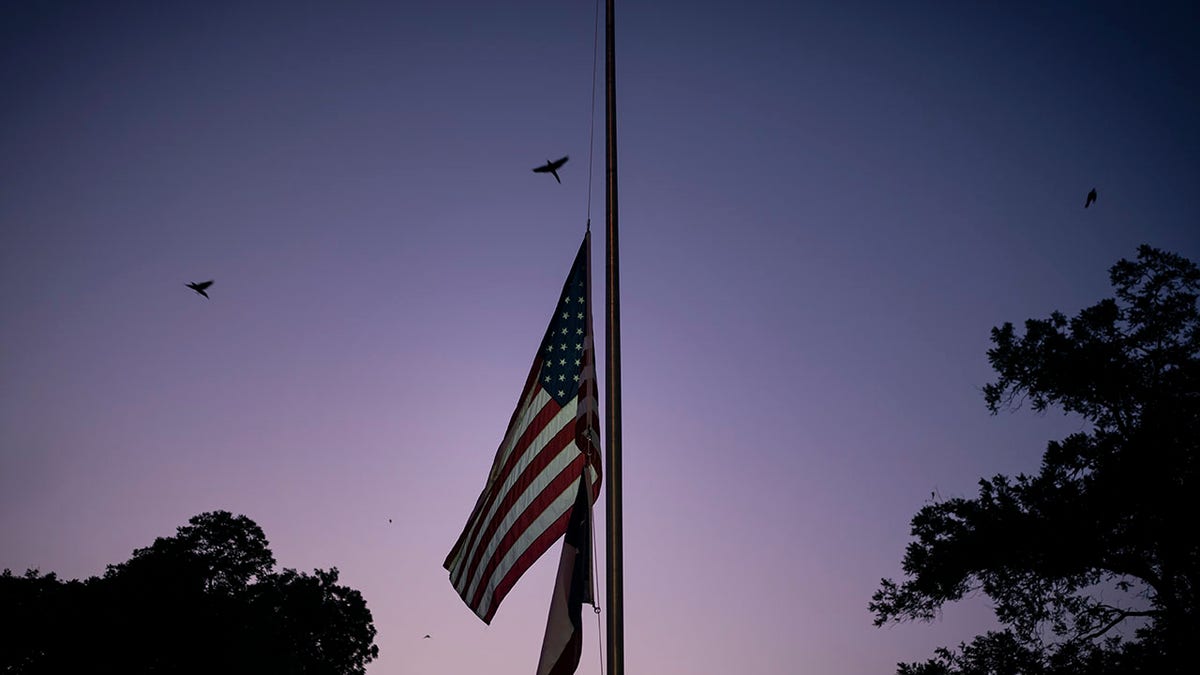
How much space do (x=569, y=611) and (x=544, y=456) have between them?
184 centimetres

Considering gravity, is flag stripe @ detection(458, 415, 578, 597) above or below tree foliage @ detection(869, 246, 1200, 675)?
below

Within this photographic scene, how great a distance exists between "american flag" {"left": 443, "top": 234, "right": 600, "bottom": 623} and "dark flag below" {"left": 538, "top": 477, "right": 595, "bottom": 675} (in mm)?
528

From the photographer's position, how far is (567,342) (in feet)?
29.1

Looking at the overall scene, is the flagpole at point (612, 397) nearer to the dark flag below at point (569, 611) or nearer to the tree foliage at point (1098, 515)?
the dark flag below at point (569, 611)

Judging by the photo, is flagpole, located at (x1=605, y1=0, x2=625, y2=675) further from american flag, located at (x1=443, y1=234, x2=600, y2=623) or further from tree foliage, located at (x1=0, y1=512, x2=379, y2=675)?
tree foliage, located at (x1=0, y1=512, x2=379, y2=675)

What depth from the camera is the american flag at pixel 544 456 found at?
8.26 metres

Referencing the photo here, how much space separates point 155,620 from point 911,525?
161 ft

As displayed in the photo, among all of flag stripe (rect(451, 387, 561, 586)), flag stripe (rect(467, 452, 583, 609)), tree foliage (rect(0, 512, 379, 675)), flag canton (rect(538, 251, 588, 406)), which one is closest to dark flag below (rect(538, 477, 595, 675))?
flag stripe (rect(467, 452, 583, 609))

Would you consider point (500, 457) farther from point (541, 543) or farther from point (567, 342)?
point (567, 342)

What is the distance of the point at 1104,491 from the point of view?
16.4 m

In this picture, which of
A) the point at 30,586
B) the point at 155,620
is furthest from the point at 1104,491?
the point at 30,586

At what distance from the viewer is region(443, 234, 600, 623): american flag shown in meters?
8.26

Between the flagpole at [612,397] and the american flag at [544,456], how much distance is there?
3.18 feet

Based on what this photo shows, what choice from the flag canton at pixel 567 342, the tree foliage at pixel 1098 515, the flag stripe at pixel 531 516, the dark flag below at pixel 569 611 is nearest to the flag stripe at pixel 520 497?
the flag stripe at pixel 531 516
